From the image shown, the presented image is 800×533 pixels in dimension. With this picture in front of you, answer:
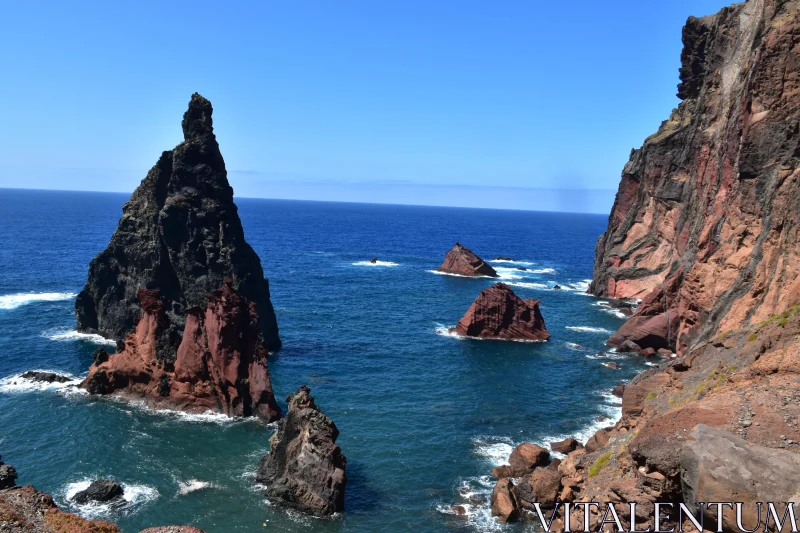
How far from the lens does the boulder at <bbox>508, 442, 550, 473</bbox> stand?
1826 inches

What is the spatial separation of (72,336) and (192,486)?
4483cm

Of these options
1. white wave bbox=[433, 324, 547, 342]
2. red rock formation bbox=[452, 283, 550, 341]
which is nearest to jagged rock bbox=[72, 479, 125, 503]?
white wave bbox=[433, 324, 547, 342]

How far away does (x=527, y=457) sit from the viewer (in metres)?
46.7

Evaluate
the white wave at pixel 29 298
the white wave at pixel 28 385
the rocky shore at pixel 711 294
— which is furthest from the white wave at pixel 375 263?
the white wave at pixel 28 385

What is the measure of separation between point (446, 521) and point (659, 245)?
87.0 m

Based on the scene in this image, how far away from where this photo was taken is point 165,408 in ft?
191

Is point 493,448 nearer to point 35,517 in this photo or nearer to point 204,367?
point 204,367

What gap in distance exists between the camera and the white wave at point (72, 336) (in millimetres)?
77438

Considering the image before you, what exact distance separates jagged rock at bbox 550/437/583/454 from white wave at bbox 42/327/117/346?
55.0m

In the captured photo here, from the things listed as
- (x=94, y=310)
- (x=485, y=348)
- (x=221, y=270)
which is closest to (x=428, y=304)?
(x=485, y=348)

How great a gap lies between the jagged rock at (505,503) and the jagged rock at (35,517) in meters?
23.9

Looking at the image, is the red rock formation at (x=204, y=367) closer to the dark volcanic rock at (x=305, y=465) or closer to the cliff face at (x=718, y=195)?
the dark volcanic rock at (x=305, y=465)

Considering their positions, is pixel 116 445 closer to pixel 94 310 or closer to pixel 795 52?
pixel 94 310

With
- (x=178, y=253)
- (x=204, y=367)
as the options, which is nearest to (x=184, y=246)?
(x=178, y=253)
